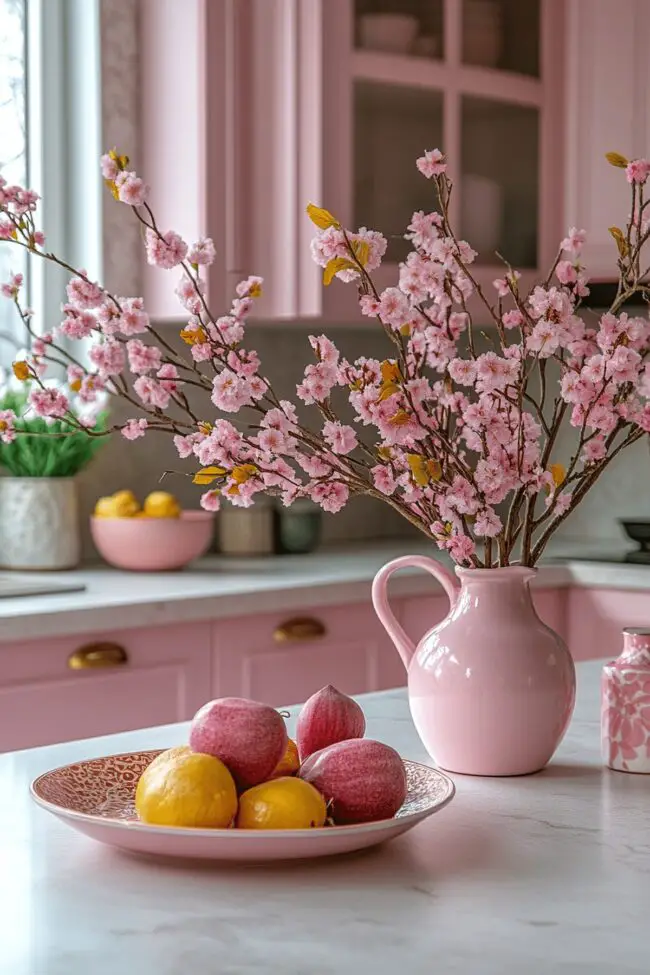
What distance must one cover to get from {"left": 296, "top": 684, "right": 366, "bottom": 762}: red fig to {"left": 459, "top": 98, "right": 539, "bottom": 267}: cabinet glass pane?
243 cm

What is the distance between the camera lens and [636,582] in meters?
3.16

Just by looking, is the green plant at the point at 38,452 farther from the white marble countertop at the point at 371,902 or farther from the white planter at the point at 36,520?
the white marble countertop at the point at 371,902

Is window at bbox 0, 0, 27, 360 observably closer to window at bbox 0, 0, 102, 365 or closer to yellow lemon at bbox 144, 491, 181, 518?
window at bbox 0, 0, 102, 365

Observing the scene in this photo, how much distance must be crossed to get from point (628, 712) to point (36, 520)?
186 centimetres

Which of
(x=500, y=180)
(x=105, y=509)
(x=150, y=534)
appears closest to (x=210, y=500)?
(x=150, y=534)

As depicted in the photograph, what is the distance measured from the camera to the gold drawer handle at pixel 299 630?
2.83m

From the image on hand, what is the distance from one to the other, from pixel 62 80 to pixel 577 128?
4.06 feet

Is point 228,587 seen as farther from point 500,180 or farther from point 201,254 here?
point 201,254

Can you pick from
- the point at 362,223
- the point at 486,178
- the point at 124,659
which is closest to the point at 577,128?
the point at 486,178

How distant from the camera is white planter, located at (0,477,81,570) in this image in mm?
3035

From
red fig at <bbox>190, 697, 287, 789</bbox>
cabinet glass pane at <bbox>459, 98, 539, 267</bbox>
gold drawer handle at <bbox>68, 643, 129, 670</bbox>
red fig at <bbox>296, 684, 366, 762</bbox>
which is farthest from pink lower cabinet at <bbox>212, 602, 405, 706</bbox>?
red fig at <bbox>190, 697, 287, 789</bbox>

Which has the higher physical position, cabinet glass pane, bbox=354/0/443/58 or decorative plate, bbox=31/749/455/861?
cabinet glass pane, bbox=354/0/443/58

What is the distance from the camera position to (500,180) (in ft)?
11.9

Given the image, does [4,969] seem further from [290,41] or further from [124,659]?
[290,41]
